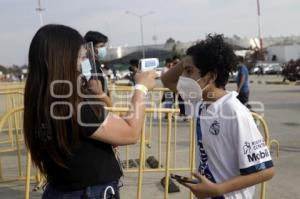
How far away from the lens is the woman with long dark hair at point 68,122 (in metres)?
2.21

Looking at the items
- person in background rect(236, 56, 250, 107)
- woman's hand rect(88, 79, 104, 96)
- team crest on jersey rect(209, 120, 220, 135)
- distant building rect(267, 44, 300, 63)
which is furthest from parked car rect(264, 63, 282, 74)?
team crest on jersey rect(209, 120, 220, 135)

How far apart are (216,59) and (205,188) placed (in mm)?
609

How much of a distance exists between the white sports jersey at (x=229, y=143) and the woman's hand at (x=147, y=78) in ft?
0.95

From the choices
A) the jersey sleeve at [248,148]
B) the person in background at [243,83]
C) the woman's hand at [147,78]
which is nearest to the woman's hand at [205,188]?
the jersey sleeve at [248,148]

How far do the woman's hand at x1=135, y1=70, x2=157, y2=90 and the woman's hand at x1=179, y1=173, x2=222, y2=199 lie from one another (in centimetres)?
50

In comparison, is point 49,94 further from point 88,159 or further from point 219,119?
point 219,119

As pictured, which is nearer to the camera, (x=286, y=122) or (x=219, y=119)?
(x=219, y=119)

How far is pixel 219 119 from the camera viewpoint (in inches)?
91.6

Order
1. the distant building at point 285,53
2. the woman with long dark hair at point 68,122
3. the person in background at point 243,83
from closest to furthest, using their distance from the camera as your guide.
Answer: the woman with long dark hair at point 68,122 < the person in background at point 243,83 < the distant building at point 285,53

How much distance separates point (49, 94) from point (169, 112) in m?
2.30

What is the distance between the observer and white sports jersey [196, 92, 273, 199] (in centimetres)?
226

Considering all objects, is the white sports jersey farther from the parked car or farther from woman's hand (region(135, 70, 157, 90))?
the parked car

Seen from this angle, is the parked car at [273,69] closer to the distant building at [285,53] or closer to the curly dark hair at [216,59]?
the distant building at [285,53]

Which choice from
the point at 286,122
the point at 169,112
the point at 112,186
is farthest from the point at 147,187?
the point at 286,122
